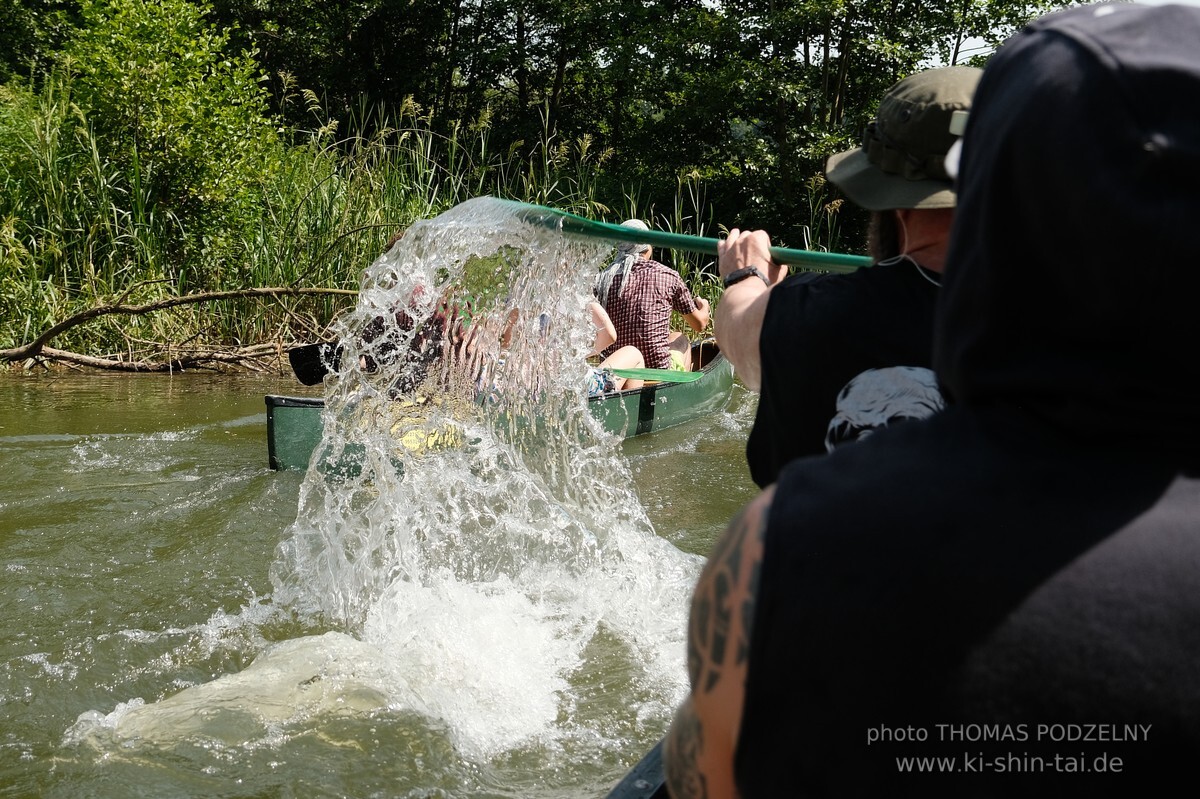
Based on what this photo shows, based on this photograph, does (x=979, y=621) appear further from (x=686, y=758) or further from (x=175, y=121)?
(x=175, y=121)

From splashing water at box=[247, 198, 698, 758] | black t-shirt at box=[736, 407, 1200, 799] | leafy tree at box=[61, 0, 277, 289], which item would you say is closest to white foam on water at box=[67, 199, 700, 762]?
splashing water at box=[247, 198, 698, 758]

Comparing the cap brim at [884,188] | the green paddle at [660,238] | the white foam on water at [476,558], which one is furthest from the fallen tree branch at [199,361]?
the cap brim at [884,188]

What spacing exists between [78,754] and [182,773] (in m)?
0.35

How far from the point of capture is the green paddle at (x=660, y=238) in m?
2.84

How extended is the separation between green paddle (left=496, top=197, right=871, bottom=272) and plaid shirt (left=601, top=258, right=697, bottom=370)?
13.4ft

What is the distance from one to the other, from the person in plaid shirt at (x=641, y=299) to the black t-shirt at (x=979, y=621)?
756 centimetres

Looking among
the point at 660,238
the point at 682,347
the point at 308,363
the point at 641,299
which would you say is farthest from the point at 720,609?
the point at 682,347

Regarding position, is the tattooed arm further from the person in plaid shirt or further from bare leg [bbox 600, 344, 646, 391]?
the person in plaid shirt

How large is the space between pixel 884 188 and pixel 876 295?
19cm

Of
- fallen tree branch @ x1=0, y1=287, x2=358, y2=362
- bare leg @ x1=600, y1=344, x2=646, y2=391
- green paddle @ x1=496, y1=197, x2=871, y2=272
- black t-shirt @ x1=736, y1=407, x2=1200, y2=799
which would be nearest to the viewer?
black t-shirt @ x1=736, y1=407, x2=1200, y2=799

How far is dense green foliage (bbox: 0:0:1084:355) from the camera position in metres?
9.78

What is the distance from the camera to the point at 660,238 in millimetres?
3328

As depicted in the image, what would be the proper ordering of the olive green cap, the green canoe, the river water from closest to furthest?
the olive green cap < the river water < the green canoe

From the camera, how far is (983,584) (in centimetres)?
76
